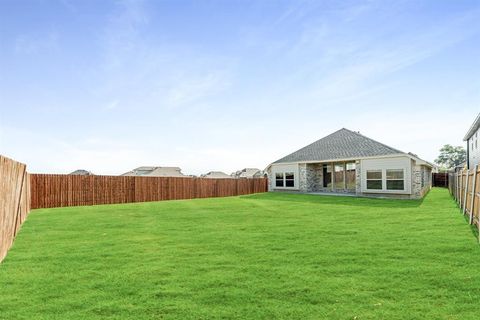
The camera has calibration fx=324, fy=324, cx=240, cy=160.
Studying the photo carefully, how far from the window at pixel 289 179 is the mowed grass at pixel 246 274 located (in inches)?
700

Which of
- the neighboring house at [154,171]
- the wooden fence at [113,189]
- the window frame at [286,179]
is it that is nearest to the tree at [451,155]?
the neighboring house at [154,171]

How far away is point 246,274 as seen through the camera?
5.12 meters

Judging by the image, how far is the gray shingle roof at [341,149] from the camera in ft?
71.3

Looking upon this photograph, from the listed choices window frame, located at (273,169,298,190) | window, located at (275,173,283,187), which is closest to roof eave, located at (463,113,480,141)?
window frame, located at (273,169,298,190)

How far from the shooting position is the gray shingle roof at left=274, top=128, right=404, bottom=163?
2173 centimetres

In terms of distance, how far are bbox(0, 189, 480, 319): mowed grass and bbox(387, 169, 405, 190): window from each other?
36.3 feet

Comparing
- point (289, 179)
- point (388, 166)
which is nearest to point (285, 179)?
point (289, 179)

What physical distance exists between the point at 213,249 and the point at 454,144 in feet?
285

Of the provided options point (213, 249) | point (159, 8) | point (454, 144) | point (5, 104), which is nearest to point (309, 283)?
point (213, 249)

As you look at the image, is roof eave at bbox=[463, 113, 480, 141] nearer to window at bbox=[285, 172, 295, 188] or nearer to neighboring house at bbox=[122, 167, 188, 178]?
window at bbox=[285, 172, 295, 188]

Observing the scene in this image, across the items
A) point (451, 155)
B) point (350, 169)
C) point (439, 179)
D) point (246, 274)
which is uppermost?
point (451, 155)

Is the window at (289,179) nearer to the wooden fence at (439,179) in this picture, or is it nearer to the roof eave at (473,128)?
the roof eave at (473,128)

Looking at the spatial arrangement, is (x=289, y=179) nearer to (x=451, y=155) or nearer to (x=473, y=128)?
(x=473, y=128)

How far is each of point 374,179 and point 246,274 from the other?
59.4 feet
